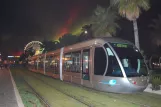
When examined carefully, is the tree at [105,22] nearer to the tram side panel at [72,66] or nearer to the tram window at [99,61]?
the tram side panel at [72,66]

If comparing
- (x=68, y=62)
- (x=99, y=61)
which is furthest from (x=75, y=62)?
(x=99, y=61)

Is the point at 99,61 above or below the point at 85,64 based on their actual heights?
above

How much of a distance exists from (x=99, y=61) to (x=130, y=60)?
5.79 ft

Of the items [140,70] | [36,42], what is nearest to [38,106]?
[140,70]

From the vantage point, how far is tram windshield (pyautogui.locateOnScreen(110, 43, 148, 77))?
12.3m

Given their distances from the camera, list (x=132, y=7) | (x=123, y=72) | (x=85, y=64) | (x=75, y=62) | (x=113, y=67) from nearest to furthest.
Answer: (x=123, y=72), (x=113, y=67), (x=85, y=64), (x=75, y=62), (x=132, y=7)

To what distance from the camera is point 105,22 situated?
102ft

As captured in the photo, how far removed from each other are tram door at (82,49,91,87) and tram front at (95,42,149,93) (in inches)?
67.5

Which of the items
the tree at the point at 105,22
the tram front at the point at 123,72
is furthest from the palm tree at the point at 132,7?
the tram front at the point at 123,72

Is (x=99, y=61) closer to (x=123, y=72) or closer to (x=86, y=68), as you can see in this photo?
(x=123, y=72)

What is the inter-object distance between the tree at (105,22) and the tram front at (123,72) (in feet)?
58.8

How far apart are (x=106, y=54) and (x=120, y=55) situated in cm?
77

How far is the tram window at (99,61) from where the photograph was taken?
503 inches

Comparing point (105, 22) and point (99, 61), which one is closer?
point (99, 61)
